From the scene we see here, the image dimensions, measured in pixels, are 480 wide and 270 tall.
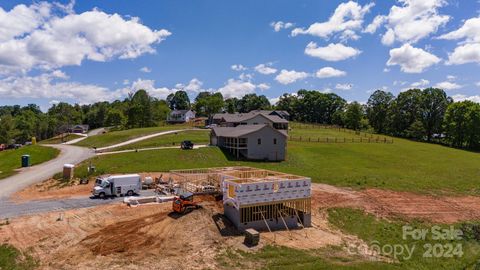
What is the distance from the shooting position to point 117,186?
1120 inches

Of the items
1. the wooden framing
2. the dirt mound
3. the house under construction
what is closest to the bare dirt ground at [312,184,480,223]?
the dirt mound

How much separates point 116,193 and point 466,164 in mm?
51919

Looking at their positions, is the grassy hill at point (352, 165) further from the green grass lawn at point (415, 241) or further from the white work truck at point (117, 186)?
the green grass lawn at point (415, 241)

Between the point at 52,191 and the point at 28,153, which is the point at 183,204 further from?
the point at 28,153

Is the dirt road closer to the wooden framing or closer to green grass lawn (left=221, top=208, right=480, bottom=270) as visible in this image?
the wooden framing

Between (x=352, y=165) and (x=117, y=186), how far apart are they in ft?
110

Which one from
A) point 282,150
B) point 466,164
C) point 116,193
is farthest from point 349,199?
point 466,164

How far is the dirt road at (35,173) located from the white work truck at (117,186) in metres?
7.81

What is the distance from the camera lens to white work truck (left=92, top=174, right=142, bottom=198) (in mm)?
28047

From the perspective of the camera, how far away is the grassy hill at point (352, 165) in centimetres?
3784

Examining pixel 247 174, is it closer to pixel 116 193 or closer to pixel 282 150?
pixel 116 193

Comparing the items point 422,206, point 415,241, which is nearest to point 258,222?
point 415,241

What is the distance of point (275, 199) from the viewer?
23.3m

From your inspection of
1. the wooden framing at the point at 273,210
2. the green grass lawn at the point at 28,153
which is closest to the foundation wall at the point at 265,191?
the wooden framing at the point at 273,210
